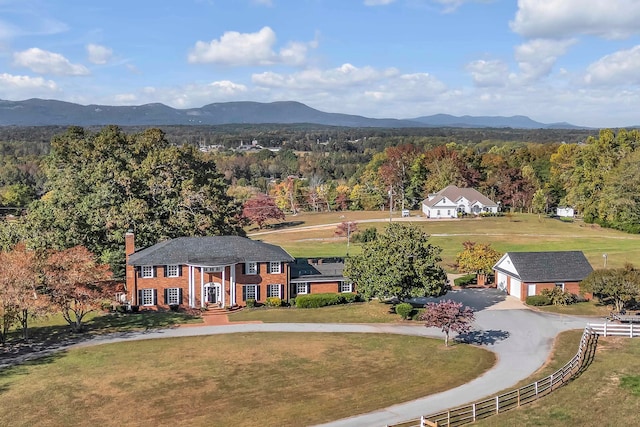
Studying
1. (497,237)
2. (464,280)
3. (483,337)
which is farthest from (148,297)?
(497,237)

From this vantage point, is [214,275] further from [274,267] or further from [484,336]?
[484,336]

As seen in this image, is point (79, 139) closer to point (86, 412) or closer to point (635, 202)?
point (86, 412)

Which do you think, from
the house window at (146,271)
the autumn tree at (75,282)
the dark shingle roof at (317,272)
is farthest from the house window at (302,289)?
the autumn tree at (75,282)

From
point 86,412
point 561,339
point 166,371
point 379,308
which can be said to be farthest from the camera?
point 379,308

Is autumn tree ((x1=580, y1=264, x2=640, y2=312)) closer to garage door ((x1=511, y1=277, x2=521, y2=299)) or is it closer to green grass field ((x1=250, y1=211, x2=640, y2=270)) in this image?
garage door ((x1=511, y1=277, x2=521, y2=299))

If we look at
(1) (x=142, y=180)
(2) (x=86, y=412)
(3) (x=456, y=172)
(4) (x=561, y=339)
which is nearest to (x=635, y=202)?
(3) (x=456, y=172)

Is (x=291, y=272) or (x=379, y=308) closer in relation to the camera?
(x=379, y=308)

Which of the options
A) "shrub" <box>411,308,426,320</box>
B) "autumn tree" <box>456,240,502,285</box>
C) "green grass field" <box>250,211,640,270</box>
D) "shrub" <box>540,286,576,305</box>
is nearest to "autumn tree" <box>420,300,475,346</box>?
"shrub" <box>411,308,426,320</box>
